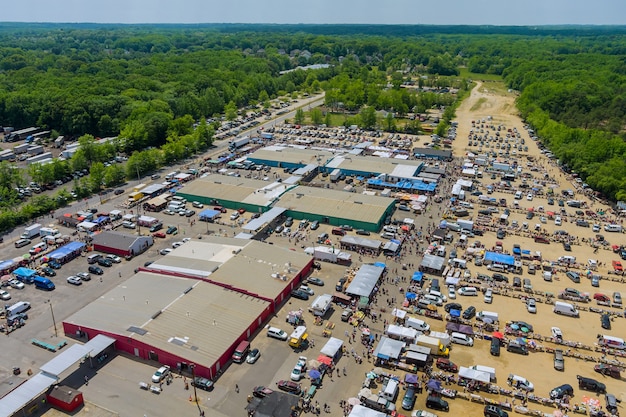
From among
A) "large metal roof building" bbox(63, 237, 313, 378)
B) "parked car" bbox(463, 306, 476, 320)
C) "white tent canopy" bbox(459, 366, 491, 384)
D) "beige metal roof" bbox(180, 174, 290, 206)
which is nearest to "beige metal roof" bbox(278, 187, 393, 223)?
"beige metal roof" bbox(180, 174, 290, 206)

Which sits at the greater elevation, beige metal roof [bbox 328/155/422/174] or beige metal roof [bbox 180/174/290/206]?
beige metal roof [bbox 328/155/422/174]

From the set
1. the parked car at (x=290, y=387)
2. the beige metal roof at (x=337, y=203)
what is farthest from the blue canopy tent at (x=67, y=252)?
the parked car at (x=290, y=387)

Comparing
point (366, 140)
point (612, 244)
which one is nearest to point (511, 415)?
point (612, 244)

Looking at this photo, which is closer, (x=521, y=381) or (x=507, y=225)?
(x=521, y=381)

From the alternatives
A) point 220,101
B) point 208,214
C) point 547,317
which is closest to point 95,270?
point 208,214

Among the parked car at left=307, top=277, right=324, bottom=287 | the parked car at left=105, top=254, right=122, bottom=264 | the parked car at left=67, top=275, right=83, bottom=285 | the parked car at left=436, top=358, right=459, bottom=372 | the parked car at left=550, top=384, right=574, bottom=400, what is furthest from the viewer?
the parked car at left=105, top=254, right=122, bottom=264

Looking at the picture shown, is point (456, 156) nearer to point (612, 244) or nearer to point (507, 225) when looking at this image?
point (507, 225)

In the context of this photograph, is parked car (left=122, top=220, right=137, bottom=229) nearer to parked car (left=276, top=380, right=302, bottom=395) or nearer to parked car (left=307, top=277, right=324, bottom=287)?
parked car (left=307, top=277, right=324, bottom=287)
